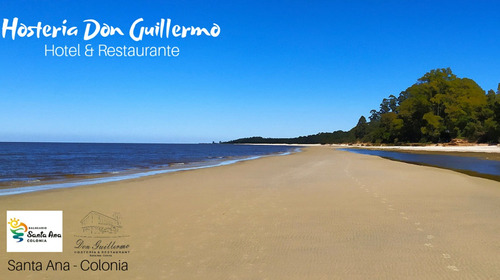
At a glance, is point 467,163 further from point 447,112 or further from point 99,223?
point 447,112

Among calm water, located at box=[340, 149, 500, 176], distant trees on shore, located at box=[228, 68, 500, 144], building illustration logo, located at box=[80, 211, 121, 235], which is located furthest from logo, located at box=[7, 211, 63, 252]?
distant trees on shore, located at box=[228, 68, 500, 144]

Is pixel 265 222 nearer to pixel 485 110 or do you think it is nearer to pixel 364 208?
pixel 364 208

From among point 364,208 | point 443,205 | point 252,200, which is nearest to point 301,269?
point 364,208

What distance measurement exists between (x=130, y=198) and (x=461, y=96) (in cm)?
8892

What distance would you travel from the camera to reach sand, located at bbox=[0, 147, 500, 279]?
5070 millimetres

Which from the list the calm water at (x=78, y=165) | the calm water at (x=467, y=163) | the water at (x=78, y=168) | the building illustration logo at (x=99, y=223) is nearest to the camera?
the building illustration logo at (x=99, y=223)

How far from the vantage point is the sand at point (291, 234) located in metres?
5.07

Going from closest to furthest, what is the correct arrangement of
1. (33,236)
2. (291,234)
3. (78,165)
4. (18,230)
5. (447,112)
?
(33,236) → (18,230) → (291,234) → (78,165) → (447,112)

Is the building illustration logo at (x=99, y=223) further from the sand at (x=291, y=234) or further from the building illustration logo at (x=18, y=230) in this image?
the building illustration logo at (x=18, y=230)

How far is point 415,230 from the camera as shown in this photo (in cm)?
726

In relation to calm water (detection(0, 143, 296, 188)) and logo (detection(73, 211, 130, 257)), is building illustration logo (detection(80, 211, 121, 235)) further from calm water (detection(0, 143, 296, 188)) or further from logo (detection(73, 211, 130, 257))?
calm water (detection(0, 143, 296, 188))

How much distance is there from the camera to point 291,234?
7.01 metres

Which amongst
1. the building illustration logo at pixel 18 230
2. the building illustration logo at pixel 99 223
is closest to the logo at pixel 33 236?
the building illustration logo at pixel 18 230

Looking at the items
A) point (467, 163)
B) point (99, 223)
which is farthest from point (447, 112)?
point (99, 223)
